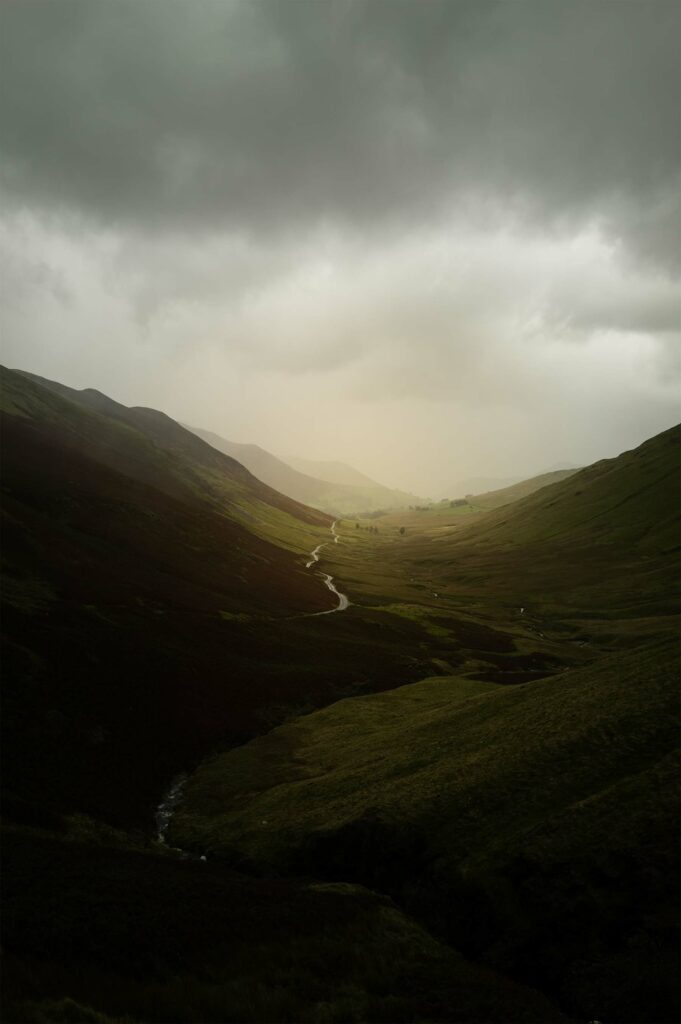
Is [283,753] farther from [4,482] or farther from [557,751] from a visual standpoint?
[4,482]

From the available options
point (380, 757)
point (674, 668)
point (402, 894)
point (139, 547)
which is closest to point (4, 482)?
point (139, 547)

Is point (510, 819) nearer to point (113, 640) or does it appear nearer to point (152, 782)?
point (152, 782)

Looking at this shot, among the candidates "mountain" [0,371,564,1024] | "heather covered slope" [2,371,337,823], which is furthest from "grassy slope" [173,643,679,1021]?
"heather covered slope" [2,371,337,823]

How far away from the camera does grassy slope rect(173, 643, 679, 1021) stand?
23.7m

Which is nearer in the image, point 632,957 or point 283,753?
point 632,957

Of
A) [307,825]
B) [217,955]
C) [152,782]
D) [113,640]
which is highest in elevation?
[217,955]

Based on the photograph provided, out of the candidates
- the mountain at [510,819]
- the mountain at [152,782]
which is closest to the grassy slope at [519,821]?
the mountain at [510,819]

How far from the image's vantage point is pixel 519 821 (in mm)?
30734

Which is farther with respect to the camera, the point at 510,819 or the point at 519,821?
the point at 510,819

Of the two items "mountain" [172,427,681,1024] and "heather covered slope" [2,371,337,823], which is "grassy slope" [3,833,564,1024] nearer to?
"mountain" [172,427,681,1024]

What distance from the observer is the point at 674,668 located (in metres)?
42.0

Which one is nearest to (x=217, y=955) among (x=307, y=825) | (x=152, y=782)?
(x=307, y=825)

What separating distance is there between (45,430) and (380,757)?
170376 mm

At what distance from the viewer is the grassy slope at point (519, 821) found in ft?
77.7
